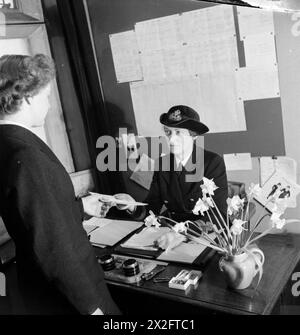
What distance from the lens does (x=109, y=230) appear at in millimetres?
1772

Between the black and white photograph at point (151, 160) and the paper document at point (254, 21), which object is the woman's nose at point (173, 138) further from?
the paper document at point (254, 21)

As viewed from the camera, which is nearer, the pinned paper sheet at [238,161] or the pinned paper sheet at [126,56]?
the pinned paper sheet at [238,161]

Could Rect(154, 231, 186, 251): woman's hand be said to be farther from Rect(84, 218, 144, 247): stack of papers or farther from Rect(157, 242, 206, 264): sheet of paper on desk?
Rect(84, 218, 144, 247): stack of papers

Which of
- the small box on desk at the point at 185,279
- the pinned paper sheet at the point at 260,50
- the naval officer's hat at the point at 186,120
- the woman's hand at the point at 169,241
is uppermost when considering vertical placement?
the pinned paper sheet at the point at 260,50

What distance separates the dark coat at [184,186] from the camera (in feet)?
5.30

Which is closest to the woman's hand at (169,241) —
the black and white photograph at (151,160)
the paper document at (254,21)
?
the black and white photograph at (151,160)

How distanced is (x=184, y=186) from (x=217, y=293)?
0.63 metres

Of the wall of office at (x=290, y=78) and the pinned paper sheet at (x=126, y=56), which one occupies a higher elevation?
the pinned paper sheet at (x=126, y=56)

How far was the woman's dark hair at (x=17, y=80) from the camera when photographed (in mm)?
1069

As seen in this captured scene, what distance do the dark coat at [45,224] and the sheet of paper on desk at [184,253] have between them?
0.33 m

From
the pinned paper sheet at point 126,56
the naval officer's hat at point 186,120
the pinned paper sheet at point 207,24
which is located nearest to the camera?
the pinned paper sheet at point 207,24

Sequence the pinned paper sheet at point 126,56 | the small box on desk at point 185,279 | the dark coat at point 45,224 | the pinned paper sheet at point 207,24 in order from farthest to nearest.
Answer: the pinned paper sheet at point 126,56 → the pinned paper sheet at point 207,24 → the small box on desk at point 185,279 → the dark coat at point 45,224

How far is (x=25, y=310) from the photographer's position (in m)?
1.33

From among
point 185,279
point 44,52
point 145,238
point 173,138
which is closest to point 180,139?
point 173,138
